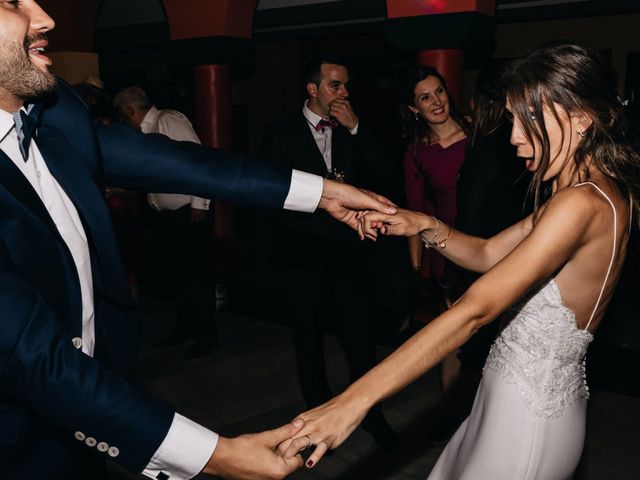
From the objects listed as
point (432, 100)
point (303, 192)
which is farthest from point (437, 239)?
point (432, 100)

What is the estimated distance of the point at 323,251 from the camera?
11.2 ft

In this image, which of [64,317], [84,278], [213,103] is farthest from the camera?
[213,103]

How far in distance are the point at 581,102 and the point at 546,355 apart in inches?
26.8

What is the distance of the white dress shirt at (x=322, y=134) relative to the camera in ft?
11.5

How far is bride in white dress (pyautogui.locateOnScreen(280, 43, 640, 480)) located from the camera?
165cm

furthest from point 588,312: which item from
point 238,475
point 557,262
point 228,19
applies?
point 228,19

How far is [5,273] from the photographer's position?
4.17 feet

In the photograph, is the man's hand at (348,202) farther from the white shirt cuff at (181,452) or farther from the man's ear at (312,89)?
the man's ear at (312,89)

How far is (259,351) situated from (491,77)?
8.74 feet

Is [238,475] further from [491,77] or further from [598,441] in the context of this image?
[598,441]

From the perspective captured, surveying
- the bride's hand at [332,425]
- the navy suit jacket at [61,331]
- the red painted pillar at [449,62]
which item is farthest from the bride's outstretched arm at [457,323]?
the red painted pillar at [449,62]

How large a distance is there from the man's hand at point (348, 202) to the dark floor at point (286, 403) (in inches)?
57.1

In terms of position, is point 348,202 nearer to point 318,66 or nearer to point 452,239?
point 452,239

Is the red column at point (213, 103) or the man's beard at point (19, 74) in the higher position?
the man's beard at point (19, 74)
